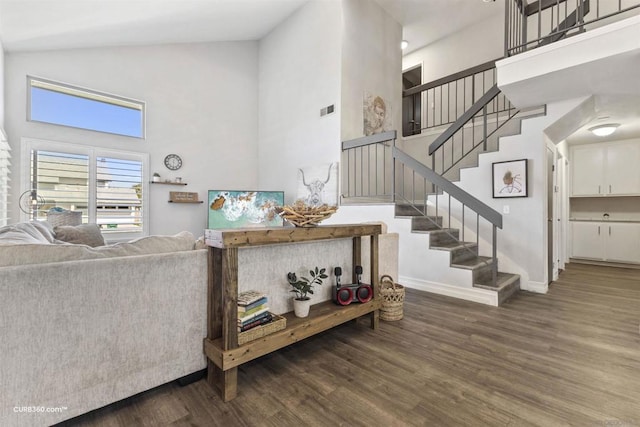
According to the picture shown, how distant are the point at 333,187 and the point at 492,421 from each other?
A: 3831mm

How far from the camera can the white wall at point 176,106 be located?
427 centimetres

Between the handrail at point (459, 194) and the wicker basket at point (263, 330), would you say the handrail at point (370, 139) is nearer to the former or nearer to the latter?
the handrail at point (459, 194)

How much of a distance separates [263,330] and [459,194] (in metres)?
2.89

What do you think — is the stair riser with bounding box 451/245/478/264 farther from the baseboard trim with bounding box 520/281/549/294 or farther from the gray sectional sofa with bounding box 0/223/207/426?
the gray sectional sofa with bounding box 0/223/207/426

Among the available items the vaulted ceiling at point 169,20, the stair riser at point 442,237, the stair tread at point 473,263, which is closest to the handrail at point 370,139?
the stair riser at point 442,237

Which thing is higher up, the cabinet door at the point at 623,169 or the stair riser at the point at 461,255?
the cabinet door at the point at 623,169

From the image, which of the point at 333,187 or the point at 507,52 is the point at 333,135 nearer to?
the point at 333,187

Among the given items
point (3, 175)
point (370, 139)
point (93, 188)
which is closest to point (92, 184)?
point (93, 188)

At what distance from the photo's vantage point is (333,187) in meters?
4.90

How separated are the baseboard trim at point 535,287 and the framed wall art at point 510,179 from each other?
117cm

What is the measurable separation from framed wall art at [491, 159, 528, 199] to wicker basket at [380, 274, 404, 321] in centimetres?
245

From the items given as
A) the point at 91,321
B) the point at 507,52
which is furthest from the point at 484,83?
the point at 91,321

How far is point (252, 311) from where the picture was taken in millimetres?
1723

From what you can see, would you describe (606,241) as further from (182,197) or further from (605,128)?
(182,197)
